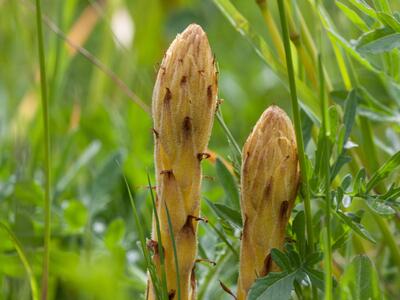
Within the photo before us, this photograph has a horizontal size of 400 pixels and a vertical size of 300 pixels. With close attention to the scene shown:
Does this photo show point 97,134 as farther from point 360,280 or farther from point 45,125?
point 360,280

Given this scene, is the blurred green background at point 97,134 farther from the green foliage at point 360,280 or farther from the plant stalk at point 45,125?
the green foliage at point 360,280

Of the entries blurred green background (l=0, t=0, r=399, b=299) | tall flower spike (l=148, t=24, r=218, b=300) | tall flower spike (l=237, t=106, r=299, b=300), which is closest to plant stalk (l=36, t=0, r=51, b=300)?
blurred green background (l=0, t=0, r=399, b=299)

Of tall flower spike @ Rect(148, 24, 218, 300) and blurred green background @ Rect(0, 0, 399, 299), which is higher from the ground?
blurred green background @ Rect(0, 0, 399, 299)

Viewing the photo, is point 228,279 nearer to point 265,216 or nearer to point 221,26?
point 265,216

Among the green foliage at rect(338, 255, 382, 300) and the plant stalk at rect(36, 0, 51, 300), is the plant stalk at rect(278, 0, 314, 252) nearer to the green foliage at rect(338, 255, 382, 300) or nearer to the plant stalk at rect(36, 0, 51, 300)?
the green foliage at rect(338, 255, 382, 300)

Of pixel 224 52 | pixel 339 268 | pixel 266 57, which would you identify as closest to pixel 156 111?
pixel 266 57

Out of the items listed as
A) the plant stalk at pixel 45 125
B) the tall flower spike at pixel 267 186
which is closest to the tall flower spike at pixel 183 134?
the tall flower spike at pixel 267 186

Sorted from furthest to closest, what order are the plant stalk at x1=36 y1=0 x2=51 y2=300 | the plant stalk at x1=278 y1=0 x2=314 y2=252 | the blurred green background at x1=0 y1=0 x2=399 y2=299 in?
the blurred green background at x1=0 y1=0 x2=399 y2=299 < the plant stalk at x1=36 y1=0 x2=51 y2=300 < the plant stalk at x1=278 y1=0 x2=314 y2=252
